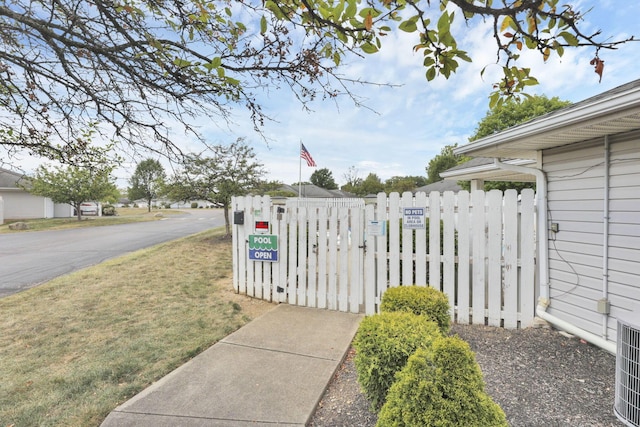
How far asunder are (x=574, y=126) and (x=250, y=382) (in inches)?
143

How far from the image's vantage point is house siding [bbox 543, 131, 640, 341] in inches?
110

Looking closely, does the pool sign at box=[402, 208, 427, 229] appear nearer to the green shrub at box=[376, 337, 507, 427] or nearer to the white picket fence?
the white picket fence

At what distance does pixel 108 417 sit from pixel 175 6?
307 cm

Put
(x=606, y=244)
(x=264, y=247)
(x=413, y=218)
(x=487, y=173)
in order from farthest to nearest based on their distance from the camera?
(x=487, y=173) < (x=264, y=247) < (x=413, y=218) < (x=606, y=244)

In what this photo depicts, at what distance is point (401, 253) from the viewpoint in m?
4.16

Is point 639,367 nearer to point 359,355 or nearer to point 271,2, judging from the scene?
point 359,355

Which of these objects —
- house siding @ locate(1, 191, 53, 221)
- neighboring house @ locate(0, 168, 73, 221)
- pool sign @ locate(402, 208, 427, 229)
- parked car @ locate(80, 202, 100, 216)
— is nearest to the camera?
pool sign @ locate(402, 208, 427, 229)

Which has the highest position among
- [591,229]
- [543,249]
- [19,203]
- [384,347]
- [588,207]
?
[19,203]

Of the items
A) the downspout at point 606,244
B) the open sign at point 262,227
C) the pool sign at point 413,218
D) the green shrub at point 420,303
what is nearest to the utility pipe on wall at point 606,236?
the downspout at point 606,244

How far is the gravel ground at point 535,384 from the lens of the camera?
2088 mm

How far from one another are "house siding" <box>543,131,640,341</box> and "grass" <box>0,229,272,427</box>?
385cm

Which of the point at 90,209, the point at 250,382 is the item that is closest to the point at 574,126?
the point at 250,382

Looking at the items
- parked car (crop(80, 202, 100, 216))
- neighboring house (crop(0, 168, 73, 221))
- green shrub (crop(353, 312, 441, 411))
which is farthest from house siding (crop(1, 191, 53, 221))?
green shrub (crop(353, 312, 441, 411))

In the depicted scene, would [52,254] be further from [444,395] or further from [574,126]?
[574,126]
